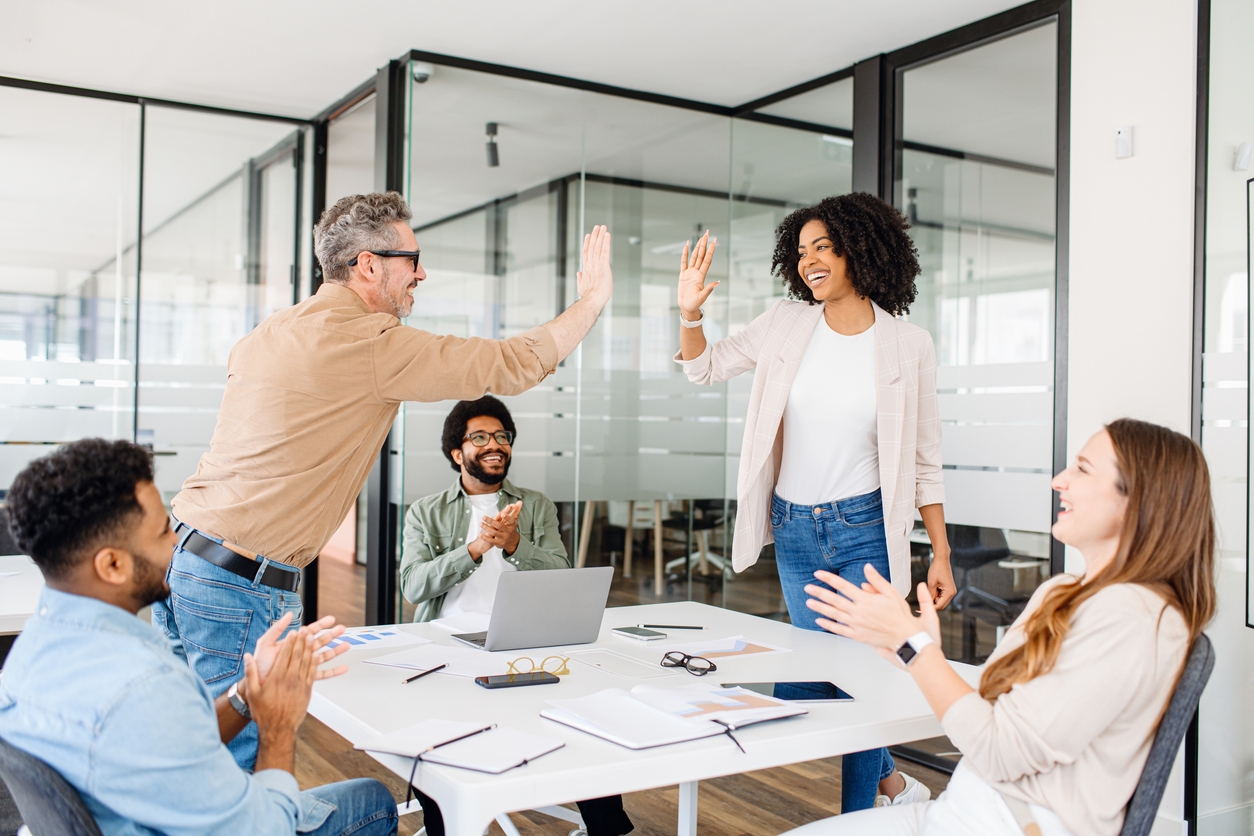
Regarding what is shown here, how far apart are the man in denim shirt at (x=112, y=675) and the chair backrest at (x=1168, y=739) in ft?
3.85

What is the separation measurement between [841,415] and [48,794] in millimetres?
2068

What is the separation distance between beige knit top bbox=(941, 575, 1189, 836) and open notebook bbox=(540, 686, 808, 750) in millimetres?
340

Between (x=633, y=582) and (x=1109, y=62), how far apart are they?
302cm

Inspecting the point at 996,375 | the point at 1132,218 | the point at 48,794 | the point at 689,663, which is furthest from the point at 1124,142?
the point at 48,794

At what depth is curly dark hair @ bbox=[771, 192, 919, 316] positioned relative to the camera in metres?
2.94

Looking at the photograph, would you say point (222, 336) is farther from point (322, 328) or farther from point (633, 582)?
point (322, 328)

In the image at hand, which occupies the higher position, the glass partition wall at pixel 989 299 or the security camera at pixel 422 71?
the security camera at pixel 422 71

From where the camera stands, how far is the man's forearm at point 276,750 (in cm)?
153

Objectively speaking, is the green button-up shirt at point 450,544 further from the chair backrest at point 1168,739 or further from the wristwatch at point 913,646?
the chair backrest at point 1168,739

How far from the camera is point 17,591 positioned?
2920 millimetres

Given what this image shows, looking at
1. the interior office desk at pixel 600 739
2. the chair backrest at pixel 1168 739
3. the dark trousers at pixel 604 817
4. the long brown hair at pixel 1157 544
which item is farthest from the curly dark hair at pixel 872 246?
the chair backrest at pixel 1168 739

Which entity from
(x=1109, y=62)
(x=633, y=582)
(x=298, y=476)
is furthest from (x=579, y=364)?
(x=298, y=476)

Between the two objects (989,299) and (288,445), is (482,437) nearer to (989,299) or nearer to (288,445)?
(288,445)

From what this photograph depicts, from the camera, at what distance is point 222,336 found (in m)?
5.14
